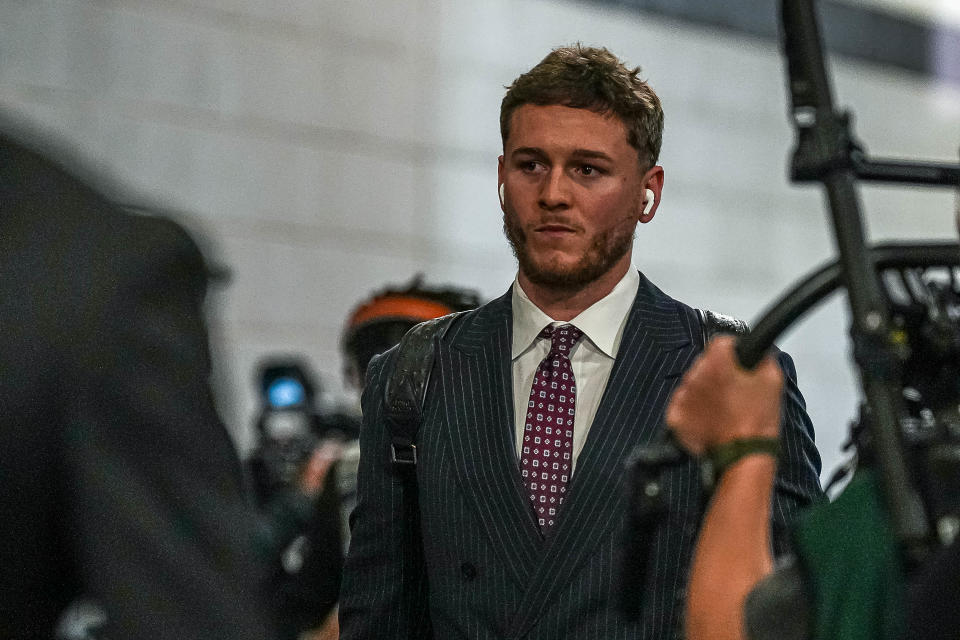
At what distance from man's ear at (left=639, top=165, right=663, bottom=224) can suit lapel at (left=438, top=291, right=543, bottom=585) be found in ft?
1.16

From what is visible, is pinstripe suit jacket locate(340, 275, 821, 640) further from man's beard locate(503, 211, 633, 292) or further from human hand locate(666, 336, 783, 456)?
human hand locate(666, 336, 783, 456)

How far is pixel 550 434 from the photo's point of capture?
8.73 feet

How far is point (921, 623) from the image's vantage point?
125cm

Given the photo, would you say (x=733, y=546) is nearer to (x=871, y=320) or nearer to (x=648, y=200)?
(x=871, y=320)

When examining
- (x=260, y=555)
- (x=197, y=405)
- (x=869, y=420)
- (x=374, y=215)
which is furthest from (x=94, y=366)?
(x=374, y=215)

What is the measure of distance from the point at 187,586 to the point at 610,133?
197 centimetres

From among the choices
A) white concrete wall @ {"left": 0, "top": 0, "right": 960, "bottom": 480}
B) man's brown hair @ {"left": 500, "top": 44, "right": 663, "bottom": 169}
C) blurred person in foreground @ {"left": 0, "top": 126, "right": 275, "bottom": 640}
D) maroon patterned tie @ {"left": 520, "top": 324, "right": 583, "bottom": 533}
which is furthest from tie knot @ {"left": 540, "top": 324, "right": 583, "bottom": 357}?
white concrete wall @ {"left": 0, "top": 0, "right": 960, "bottom": 480}

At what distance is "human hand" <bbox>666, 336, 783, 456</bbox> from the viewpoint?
1527 millimetres

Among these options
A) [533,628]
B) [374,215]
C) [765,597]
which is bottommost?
[533,628]

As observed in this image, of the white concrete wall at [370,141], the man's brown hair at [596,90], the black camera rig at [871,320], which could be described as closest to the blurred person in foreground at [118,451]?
the black camera rig at [871,320]

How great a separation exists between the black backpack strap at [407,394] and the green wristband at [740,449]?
1226 mm

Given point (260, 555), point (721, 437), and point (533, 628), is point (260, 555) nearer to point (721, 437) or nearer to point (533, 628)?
point (721, 437)

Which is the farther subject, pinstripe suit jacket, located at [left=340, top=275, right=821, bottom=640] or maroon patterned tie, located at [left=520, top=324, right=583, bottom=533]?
maroon patterned tie, located at [left=520, top=324, right=583, bottom=533]

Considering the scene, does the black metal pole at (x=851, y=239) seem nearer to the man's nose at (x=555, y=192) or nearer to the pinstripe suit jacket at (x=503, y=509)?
the pinstripe suit jacket at (x=503, y=509)
